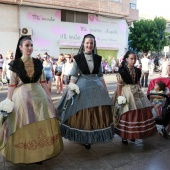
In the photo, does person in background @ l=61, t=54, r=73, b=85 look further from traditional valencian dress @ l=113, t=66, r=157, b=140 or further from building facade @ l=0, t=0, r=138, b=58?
building facade @ l=0, t=0, r=138, b=58

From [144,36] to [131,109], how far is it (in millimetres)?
32562

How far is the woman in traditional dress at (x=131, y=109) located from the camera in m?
4.04

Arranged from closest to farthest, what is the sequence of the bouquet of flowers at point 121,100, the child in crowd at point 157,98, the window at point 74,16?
the bouquet of flowers at point 121,100
the child in crowd at point 157,98
the window at point 74,16

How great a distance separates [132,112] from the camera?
4.07 meters

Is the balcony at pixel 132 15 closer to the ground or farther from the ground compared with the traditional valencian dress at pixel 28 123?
farther from the ground

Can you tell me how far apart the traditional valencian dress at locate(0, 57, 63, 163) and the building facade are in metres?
15.5

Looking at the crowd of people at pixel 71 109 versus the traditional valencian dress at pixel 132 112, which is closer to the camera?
the crowd of people at pixel 71 109

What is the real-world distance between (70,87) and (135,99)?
1125 millimetres

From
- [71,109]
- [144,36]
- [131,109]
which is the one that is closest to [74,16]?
[144,36]

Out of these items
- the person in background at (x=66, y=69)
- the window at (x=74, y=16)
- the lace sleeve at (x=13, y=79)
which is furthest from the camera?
the window at (x=74, y=16)

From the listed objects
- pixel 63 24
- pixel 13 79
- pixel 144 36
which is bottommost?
pixel 13 79

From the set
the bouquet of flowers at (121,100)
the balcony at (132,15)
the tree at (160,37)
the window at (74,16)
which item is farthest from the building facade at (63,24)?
the bouquet of flowers at (121,100)

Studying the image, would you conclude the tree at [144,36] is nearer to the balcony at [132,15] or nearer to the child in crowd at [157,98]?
the balcony at [132,15]

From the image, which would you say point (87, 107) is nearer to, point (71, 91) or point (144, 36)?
point (71, 91)
